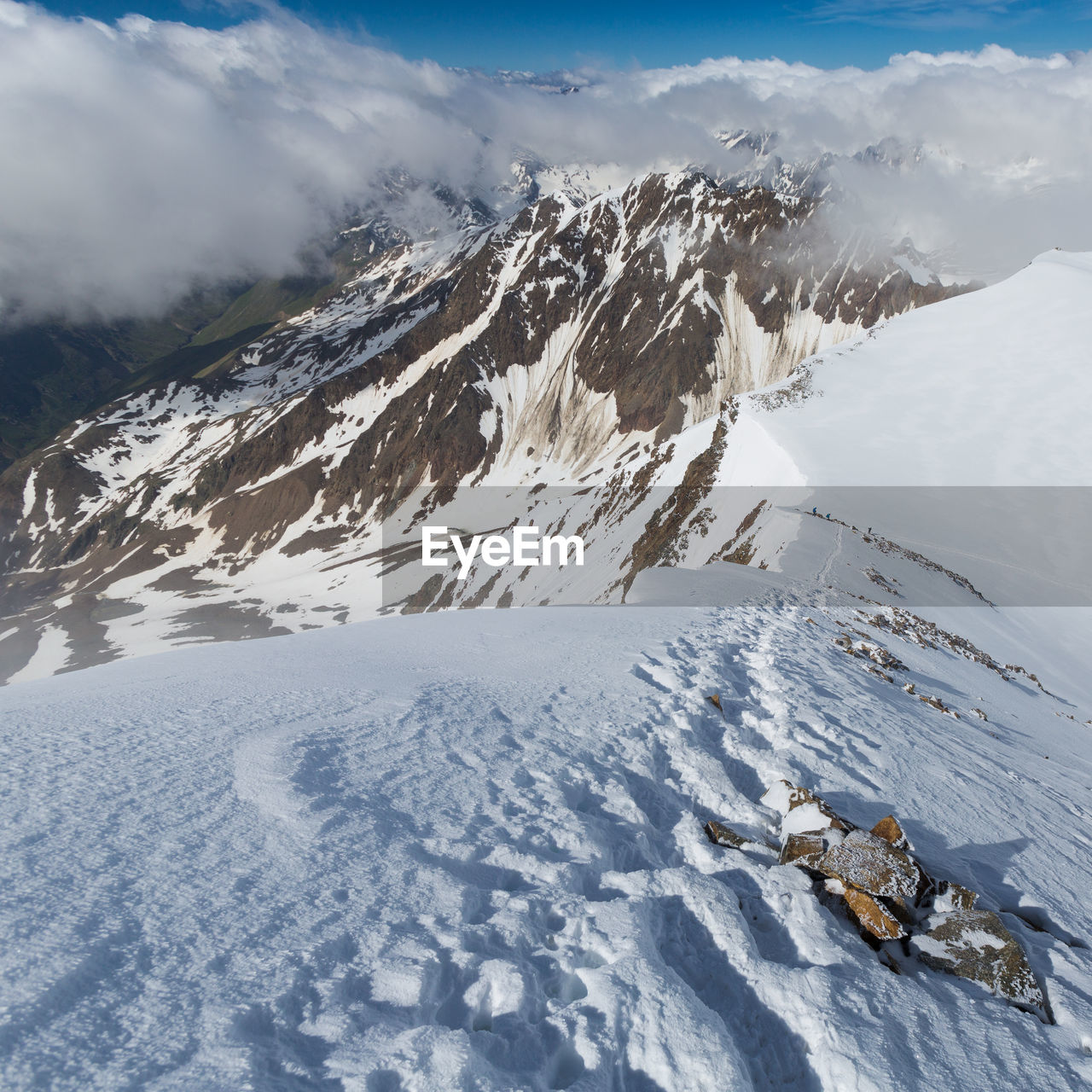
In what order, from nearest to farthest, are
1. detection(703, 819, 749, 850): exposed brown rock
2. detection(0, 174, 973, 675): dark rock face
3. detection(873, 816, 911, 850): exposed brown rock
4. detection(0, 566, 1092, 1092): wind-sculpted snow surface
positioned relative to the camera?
detection(0, 566, 1092, 1092): wind-sculpted snow surface < detection(873, 816, 911, 850): exposed brown rock < detection(703, 819, 749, 850): exposed brown rock < detection(0, 174, 973, 675): dark rock face

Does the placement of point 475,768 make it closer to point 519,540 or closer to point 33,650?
point 519,540

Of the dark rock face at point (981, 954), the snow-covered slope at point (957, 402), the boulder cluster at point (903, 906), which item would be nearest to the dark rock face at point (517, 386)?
the snow-covered slope at point (957, 402)

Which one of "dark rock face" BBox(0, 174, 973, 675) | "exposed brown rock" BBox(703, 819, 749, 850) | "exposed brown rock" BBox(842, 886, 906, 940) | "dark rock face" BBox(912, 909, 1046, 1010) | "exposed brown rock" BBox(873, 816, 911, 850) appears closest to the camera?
"dark rock face" BBox(912, 909, 1046, 1010)

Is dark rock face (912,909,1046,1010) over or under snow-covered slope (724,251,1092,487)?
under

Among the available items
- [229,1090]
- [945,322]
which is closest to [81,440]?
[945,322]

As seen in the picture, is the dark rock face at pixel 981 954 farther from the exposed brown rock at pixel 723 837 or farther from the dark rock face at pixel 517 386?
the dark rock face at pixel 517 386

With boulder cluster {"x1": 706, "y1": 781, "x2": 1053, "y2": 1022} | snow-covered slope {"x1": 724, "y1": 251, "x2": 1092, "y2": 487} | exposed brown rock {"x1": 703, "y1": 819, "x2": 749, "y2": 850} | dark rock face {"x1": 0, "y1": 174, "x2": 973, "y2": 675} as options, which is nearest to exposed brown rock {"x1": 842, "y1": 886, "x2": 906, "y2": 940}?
boulder cluster {"x1": 706, "y1": 781, "x2": 1053, "y2": 1022}

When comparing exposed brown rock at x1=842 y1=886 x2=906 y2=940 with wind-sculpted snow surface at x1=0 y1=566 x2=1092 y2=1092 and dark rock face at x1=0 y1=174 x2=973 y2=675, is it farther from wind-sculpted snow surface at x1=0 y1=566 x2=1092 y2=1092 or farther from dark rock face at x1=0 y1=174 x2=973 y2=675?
dark rock face at x1=0 y1=174 x2=973 y2=675
